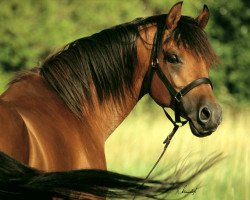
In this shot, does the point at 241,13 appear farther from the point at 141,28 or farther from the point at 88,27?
the point at 141,28

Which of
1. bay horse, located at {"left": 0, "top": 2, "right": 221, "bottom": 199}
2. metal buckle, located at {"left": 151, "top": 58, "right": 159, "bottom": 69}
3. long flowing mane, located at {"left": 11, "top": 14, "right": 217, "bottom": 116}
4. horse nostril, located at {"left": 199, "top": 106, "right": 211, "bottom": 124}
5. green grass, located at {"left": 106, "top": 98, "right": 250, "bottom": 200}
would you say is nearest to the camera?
bay horse, located at {"left": 0, "top": 2, "right": 221, "bottom": 199}

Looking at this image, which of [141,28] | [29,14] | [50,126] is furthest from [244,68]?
[50,126]

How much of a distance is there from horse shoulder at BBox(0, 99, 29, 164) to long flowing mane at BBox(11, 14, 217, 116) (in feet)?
2.37

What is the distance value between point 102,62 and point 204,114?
0.75 metres

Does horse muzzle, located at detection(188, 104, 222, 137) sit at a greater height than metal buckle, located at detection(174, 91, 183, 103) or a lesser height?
lesser

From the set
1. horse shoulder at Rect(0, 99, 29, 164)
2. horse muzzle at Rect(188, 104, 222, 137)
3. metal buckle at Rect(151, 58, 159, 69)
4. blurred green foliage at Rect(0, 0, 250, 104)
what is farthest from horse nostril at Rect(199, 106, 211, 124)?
blurred green foliage at Rect(0, 0, 250, 104)

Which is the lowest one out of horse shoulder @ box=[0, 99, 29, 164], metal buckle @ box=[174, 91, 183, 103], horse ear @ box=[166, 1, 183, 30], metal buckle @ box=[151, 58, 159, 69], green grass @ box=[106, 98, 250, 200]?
horse shoulder @ box=[0, 99, 29, 164]

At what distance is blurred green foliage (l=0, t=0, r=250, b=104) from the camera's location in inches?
626

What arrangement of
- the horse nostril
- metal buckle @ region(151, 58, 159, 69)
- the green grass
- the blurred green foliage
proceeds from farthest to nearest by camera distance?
1. the blurred green foliage
2. the green grass
3. metal buckle @ region(151, 58, 159, 69)
4. the horse nostril

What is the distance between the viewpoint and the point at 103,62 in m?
4.54

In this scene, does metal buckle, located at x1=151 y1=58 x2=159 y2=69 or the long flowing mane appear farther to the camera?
metal buckle, located at x1=151 y1=58 x2=159 y2=69

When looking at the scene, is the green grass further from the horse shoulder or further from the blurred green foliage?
the horse shoulder

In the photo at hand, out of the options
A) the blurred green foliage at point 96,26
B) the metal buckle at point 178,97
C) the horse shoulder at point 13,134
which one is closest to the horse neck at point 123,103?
the metal buckle at point 178,97

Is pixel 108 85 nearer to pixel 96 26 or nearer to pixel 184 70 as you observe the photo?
pixel 184 70
